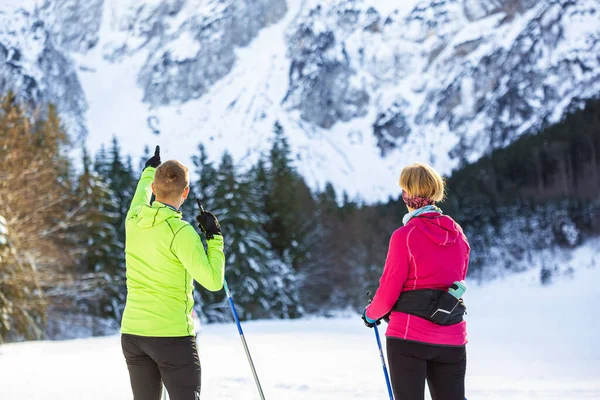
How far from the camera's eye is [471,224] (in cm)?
5100

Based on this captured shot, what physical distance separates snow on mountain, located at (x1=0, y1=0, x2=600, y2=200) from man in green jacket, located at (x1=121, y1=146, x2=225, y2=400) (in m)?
134

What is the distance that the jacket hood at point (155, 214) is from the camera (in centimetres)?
330

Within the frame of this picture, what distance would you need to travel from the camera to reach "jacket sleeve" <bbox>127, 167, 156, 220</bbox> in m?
3.56

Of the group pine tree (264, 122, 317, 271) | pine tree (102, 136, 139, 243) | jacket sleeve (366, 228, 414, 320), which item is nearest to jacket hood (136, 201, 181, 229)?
jacket sleeve (366, 228, 414, 320)

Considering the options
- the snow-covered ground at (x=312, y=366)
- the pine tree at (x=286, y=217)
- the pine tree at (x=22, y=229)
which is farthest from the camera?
the pine tree at (x=286, y=217)

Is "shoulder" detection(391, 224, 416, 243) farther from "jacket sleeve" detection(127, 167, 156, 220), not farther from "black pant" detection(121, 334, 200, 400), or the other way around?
"jacket sleeve" detection(127, 167, 156, 220)

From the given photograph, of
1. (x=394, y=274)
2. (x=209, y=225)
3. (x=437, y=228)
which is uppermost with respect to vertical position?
(x=209, y=225)

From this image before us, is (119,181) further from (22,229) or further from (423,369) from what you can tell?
(423,369)

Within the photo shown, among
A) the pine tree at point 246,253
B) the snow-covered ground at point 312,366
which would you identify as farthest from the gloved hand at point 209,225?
the pine tree at point 246,253

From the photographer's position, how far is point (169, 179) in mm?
3330

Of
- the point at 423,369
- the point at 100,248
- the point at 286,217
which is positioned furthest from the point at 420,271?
the point at 286,217

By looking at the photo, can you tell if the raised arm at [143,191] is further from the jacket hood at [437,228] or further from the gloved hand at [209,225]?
the jacket hood at [437,228]

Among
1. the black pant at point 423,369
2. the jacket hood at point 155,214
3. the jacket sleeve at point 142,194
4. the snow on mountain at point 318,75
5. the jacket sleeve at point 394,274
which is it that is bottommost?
the black pant at point 423,369

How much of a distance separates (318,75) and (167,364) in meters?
174
